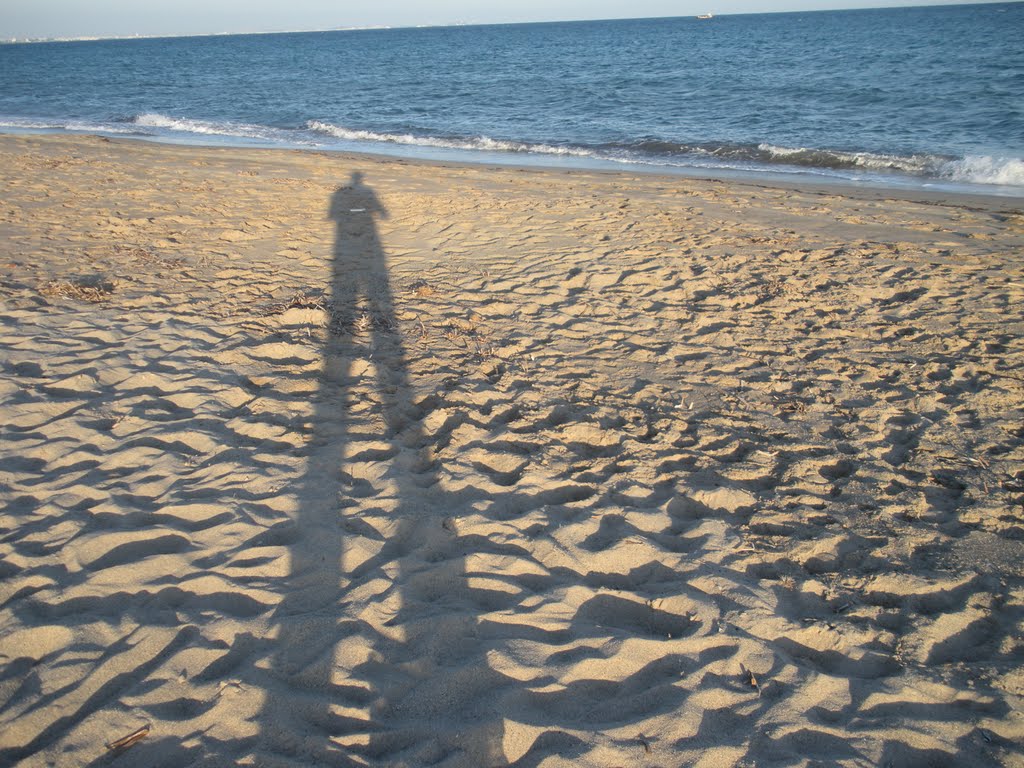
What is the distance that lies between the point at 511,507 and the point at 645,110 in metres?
17.6

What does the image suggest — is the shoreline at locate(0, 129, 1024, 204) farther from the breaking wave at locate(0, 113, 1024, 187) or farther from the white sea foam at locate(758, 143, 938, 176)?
the white sea foam at locate(758, 143, 938, 176)

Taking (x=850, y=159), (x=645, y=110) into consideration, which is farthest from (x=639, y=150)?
(x=645, y=110)

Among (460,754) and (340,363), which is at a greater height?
(340,363)

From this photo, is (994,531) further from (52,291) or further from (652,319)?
(52,291)

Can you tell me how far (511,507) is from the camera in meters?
2.86

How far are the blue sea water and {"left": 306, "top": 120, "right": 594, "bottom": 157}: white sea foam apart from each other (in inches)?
2.4

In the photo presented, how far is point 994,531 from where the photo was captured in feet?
9.05

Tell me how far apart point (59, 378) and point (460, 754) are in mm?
3278

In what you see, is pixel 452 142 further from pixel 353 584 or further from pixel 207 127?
pixel 353 584

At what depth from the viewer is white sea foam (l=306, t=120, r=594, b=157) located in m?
13.6

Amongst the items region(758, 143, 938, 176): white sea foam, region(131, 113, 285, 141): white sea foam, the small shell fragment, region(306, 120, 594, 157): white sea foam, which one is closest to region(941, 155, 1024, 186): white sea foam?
region(758, 143, 938, 176): white sea foam

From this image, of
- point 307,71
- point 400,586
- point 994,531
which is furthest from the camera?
point 307,71

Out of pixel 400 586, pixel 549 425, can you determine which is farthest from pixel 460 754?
pixel 549 425

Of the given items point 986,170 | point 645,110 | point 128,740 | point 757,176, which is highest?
point 645,110
